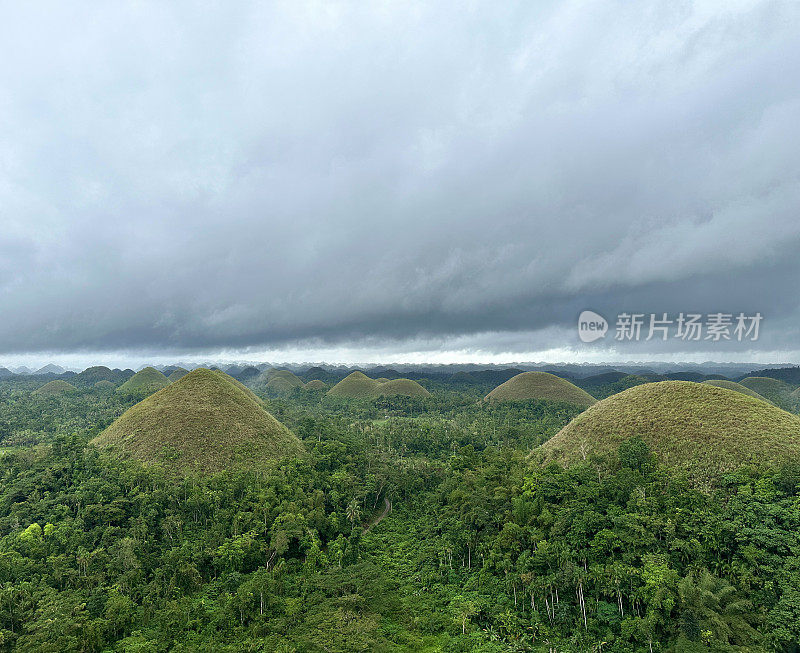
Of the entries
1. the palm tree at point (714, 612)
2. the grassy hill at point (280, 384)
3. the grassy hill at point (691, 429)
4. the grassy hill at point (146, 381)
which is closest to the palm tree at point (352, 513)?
the grassy hill at point (691, 429)

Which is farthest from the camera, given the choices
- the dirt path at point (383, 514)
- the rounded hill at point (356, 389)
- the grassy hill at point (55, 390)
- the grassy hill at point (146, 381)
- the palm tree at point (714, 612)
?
the rounded hill at point (356, 389)

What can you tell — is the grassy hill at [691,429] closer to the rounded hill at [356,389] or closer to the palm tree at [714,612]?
the palm tree at [714,612]

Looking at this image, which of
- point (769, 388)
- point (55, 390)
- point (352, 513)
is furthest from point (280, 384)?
point (769, 388)

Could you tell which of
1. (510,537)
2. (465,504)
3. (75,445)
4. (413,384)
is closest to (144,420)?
(75,445)

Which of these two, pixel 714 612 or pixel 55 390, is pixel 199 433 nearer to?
pixel 714 612

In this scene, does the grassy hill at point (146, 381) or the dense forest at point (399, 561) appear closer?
the dense forest at point (399, 561)

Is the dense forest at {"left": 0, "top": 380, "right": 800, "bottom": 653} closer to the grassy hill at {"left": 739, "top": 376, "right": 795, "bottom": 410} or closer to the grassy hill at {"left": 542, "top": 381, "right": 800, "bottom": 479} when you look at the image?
the grassy hill at {"left": 542, "top": 381, "right": 800, "bottom": 479}
